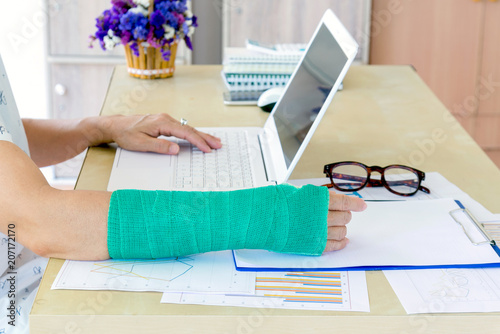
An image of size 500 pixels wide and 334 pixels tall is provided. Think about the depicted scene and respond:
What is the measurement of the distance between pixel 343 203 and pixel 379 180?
270 mm

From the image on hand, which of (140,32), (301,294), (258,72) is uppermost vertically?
(140,32)

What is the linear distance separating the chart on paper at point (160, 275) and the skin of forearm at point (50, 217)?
0.03 metres

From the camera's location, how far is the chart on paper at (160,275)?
83 centimetres

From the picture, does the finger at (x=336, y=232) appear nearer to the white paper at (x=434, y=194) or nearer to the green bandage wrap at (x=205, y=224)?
the green bandage wrap at (x=205, y=224)

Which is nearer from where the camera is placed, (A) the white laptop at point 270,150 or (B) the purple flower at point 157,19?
(A) the white laptop at point 270,150

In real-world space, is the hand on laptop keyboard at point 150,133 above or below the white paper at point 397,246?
above

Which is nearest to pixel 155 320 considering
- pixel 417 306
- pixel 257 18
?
pixel 417 306

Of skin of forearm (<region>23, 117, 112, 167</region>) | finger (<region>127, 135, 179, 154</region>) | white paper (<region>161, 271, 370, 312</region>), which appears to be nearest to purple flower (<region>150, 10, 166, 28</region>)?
skin of forearm (<region>23, 117, 112, 167</region>)

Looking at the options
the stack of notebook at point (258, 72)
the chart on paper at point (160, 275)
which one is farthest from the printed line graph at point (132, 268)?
the stack of notebook at point (258, 72)

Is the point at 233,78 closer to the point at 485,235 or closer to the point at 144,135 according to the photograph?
the point at 144,135

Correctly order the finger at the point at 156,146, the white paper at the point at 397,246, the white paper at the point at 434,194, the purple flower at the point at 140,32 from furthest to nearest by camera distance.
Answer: the purple flower at the point at 140,32, the finger at the point at 156,146, the white paper at the point at 434,194, the white paper at the point at 397,246

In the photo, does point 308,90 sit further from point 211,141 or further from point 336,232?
point 336,232

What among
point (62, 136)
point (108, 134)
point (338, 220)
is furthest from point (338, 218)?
point (62, 136)

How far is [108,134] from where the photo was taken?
1360 millimetres
